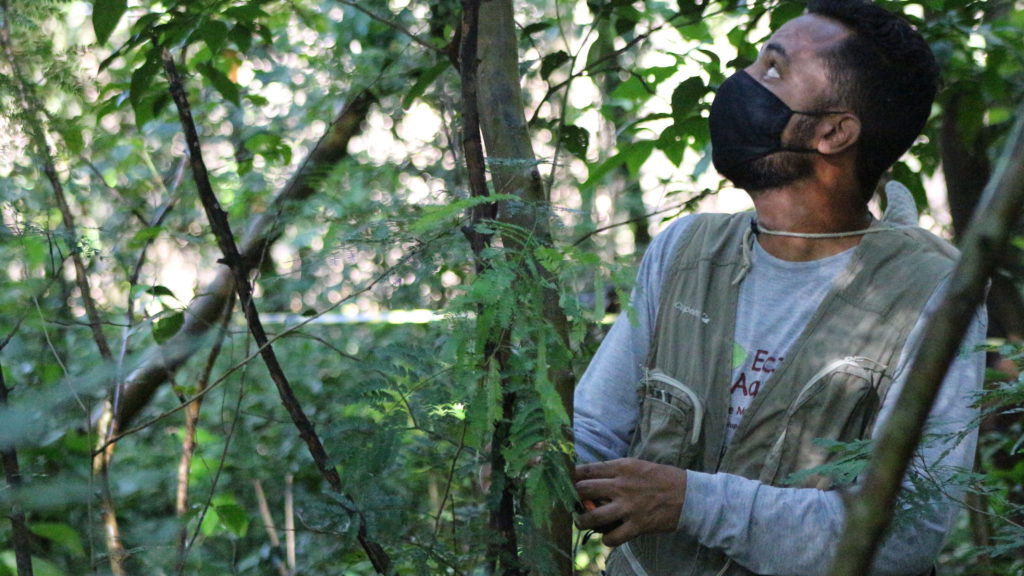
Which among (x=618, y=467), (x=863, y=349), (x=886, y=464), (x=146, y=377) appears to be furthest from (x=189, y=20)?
(x=886, y=464)

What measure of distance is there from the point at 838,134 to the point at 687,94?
0.46 meters

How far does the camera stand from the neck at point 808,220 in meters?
2.21

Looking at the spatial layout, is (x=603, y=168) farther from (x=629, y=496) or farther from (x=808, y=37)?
(x=629, y=496)

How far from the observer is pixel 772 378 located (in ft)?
6.68

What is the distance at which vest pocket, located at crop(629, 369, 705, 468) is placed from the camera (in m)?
2.06

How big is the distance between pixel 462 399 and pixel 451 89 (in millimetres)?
2229

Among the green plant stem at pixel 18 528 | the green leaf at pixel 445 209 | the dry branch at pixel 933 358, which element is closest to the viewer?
the dry branch at pixel 933 358

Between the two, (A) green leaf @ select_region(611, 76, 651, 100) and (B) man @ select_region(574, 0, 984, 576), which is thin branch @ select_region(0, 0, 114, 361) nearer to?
(B) man @ select_region(574, 0, 984, 576)

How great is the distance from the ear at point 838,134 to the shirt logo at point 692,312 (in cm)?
47

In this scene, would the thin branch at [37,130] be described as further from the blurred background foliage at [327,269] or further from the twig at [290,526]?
the twig at [290,526]

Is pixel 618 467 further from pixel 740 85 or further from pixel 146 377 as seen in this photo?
pixel 146 377

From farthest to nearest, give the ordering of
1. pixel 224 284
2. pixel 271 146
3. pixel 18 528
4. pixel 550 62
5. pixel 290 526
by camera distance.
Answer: pixel 290 526
pixel 271 146
pixel 224 284
pixel 550 62
pixel 18 528

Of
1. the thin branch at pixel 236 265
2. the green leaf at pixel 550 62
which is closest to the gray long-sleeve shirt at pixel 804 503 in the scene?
the thin branch at pixel 236 265

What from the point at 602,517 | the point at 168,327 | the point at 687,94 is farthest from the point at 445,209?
the point at 168,327
